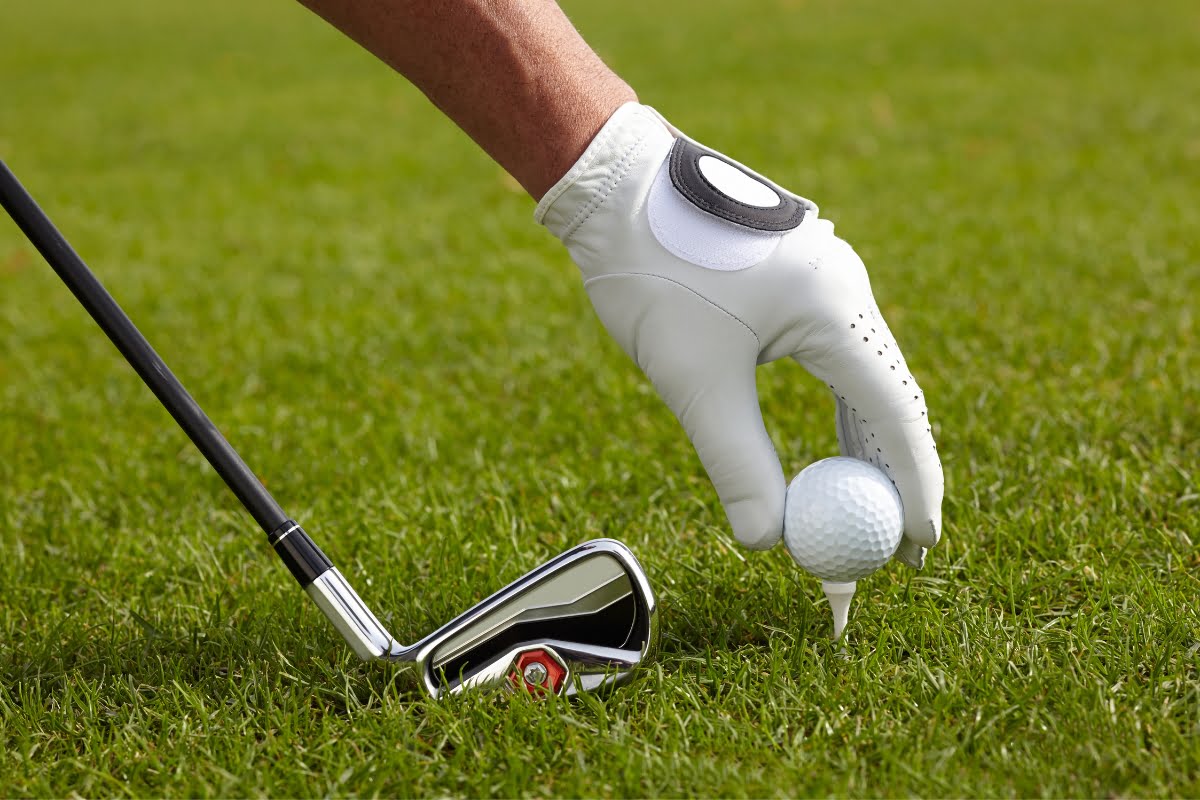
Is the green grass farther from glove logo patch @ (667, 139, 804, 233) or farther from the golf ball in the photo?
glove logo patch @ (667, 139, 804, 233)

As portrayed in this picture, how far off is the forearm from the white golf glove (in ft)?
0.17

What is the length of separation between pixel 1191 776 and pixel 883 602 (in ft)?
2.12

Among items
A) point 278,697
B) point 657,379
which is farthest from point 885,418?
point 278,697

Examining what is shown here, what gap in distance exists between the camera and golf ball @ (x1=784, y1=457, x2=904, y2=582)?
199cm

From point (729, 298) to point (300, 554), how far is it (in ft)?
2.94

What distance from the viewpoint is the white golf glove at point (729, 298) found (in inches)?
78.5

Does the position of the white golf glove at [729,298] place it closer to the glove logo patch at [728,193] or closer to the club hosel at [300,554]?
the glove logo patch at [728,193]

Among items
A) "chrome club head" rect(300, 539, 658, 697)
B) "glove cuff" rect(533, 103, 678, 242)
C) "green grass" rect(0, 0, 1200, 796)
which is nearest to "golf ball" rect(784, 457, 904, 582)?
"green grass" rect(0, 0, 1200, 796)

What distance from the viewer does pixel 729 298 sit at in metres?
2.00

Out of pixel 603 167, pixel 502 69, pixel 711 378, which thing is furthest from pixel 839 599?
pixel 502 69

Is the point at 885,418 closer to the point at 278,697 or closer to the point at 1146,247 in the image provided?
the point at 278,697

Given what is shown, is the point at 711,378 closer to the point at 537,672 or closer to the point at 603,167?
the point at 603,167

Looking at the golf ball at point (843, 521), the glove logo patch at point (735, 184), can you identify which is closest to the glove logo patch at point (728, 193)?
the glove logo patch at point (735, 184)

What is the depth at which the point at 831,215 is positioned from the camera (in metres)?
5.54
